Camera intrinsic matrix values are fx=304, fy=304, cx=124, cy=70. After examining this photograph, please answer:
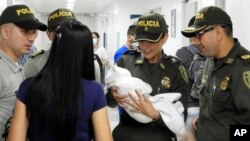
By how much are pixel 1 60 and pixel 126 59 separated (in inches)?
29.8

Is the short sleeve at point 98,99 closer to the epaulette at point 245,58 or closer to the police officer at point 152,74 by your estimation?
the police officer at point 152,74

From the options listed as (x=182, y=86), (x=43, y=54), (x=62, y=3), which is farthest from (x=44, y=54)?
(x=62, y=3)

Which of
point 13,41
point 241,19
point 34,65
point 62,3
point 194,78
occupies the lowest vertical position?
point 194,78

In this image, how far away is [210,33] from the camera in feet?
5.68

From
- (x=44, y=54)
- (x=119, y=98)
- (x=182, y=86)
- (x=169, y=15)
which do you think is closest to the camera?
(x=119, y=98)

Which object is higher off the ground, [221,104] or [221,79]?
[221,79]

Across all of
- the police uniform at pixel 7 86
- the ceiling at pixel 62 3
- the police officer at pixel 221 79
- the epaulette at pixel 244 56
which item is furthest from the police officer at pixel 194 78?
the ceiling at pixel 62 3

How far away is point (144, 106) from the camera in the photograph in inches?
63.0

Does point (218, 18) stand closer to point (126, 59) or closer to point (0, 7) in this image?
point (126, 59)

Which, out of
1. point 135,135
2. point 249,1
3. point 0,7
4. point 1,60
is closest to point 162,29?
point 135,135

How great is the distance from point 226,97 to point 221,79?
115 millimetres

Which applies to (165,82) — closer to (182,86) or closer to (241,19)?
(182,86)

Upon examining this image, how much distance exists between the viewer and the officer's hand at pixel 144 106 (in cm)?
160

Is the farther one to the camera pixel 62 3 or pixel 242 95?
pixel 62 3
